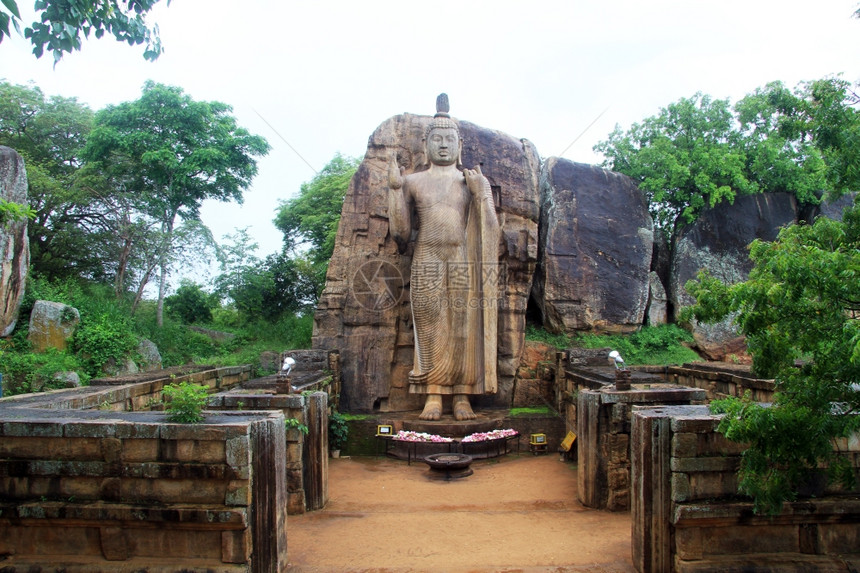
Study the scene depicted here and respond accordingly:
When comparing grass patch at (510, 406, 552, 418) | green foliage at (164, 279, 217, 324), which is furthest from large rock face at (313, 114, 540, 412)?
green foliage at (164, 279, 217, 324)

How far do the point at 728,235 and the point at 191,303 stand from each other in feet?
45.8

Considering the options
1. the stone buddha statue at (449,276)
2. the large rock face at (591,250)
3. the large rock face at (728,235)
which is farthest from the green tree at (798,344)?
the large rock face at (728,235)

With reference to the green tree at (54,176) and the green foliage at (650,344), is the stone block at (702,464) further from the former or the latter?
the green tree at (54,176)

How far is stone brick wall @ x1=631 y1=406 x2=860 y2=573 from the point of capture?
4309 mm

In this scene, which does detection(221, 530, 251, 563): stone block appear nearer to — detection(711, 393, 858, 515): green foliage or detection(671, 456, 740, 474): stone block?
detection(671, 456, 740, 474): stone block

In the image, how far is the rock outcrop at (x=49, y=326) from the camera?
11.1 m

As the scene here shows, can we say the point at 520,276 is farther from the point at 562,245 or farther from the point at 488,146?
the point at 488,146

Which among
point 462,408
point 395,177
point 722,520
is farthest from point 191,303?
point 722,520

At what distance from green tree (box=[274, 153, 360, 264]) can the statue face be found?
6.70m

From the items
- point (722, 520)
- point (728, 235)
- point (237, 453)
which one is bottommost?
point (722, 520)

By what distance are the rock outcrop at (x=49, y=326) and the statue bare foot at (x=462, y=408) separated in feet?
23.7

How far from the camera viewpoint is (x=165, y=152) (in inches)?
559

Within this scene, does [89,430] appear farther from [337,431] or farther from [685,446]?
[337,431]

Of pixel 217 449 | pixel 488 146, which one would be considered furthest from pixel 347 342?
pixel 217 449
